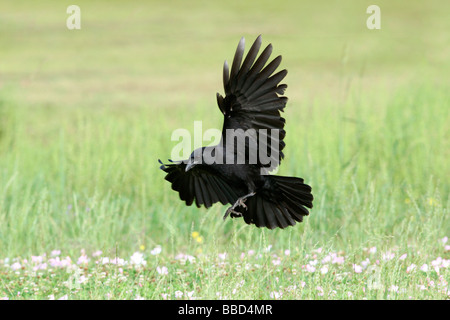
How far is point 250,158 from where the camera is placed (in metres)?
3.67

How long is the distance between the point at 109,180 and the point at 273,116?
7.94 ft

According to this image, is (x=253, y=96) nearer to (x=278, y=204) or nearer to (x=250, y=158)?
(x=250, y=158)

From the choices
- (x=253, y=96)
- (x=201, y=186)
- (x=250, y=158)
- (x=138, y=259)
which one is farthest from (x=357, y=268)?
(x=138, y=259)

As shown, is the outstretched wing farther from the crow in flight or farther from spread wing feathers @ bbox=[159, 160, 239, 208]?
spread wing feathers @ bbox=[159, 160, 239, 208]

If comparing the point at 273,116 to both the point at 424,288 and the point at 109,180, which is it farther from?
the point at 109,180

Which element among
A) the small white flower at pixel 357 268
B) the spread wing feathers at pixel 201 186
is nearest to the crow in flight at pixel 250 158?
the spread wing feathers at pixel 201 186

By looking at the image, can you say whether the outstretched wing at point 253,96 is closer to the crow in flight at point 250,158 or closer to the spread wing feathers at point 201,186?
the crow in flight at point 250,158

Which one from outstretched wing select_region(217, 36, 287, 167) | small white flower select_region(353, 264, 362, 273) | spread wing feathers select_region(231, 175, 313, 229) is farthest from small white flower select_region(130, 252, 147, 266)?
small white flower select_region(353, 264, 362, 273)

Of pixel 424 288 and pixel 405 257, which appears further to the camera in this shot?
pixel 405 257

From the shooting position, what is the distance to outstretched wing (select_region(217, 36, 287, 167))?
3430mm

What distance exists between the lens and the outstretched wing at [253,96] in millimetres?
3430

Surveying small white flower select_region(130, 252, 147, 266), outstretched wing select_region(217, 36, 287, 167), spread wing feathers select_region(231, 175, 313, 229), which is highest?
outstretched wing select_region(217, 36, 287, 167)
